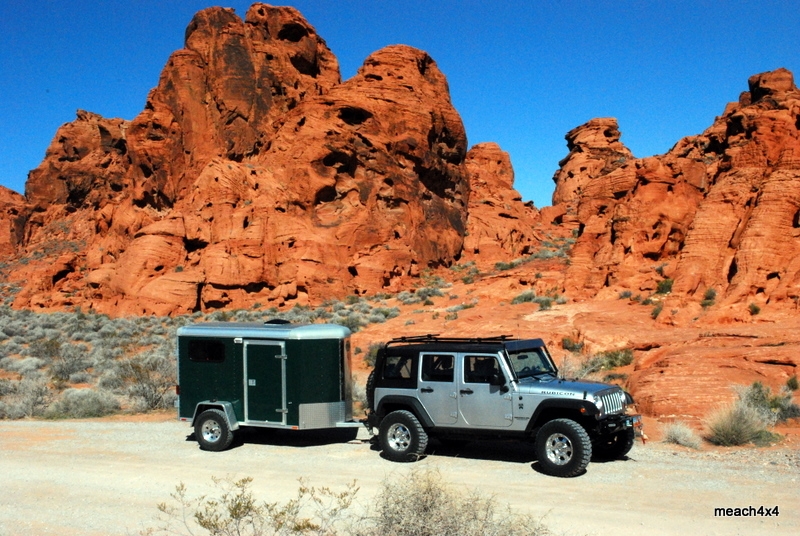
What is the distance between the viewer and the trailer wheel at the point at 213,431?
10.5 metres

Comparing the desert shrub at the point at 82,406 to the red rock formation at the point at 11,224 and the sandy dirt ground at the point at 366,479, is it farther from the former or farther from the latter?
the red rock formation at the point at 11,224

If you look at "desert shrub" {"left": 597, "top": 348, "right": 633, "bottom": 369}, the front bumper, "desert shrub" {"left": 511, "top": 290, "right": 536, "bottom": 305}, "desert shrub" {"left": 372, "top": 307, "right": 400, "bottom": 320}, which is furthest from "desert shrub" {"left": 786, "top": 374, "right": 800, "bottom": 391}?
"desert shrub" {"left": 372, "top": 307, "right": 400, "bottom": 320}

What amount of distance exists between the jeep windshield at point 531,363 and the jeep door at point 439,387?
2.80ft

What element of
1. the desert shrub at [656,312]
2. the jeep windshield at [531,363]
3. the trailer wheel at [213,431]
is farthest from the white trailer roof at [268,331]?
the desert shrub at [656,312]

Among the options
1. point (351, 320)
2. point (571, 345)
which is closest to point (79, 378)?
point (351, 320)

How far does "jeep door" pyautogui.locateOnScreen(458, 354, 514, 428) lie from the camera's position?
8.95m

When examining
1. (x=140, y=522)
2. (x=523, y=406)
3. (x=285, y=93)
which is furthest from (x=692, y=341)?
(x=285, y=93)

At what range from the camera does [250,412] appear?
10578mm

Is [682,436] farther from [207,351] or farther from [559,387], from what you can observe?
[207,351]

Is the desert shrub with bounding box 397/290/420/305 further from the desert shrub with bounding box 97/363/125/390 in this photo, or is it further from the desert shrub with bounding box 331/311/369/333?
the desert shrub with bounding box 97/363/125/390

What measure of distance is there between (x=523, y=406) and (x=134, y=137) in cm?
4740

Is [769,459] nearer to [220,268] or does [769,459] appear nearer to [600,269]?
[600,269]

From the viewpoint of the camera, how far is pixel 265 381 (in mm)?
10469

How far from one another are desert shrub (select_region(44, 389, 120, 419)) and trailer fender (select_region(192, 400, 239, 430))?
4.93 meters
